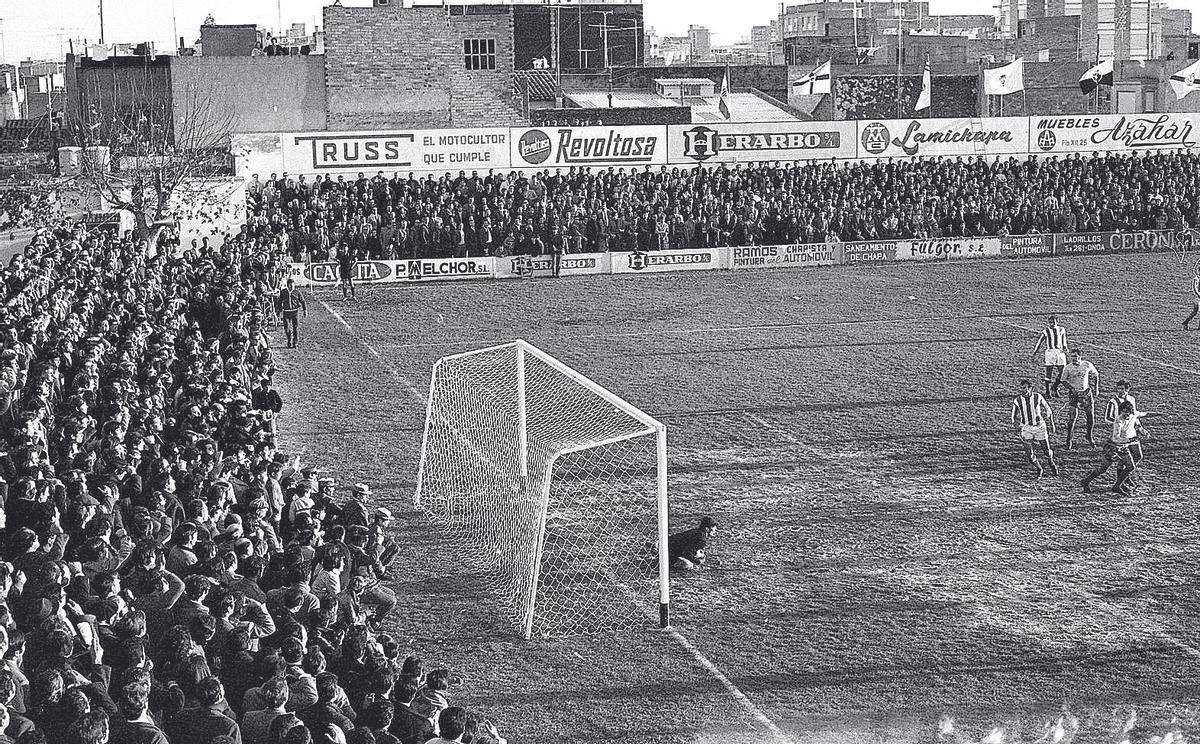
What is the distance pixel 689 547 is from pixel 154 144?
104ft

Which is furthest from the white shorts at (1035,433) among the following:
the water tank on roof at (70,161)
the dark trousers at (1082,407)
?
the water tank on roof at (70,161)

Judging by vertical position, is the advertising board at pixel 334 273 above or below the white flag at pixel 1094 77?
below

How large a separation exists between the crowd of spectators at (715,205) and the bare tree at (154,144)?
2.82 metres

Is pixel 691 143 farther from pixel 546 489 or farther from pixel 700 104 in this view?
pixel 546 489

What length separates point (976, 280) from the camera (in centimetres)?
3538

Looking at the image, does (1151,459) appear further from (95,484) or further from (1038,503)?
(95,484)

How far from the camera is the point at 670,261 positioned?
3822cm

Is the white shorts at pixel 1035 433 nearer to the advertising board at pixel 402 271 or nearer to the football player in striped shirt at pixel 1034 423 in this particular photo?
the football player in striped shirt at pixel 1034 423

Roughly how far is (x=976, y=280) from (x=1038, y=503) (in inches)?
766

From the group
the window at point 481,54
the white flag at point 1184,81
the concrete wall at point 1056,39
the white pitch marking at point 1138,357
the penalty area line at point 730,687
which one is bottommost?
the penalty area line at point 730,687

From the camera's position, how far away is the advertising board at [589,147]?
130 feet

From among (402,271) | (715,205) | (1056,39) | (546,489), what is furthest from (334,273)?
(1056,39)

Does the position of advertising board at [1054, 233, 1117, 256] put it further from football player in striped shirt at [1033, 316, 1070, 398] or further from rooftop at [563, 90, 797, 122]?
football player in striped shirt at [1033, 316, 1070, 398]

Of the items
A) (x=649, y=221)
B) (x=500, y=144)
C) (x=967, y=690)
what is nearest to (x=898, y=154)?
(x=649, y=221)
